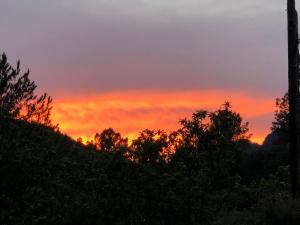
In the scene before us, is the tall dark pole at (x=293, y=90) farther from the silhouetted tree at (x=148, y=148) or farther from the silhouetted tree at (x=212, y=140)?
the silhouetted tree at (x=212, y=140)

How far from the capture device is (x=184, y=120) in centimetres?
3191

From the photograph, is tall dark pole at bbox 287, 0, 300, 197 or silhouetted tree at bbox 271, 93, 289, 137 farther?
silhouetted tree at bbox 271, 93, 289, 137

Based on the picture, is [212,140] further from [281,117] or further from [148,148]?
[281,117]

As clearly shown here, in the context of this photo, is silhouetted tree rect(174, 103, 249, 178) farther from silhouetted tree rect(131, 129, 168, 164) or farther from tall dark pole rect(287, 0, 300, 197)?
tall dark pole rect(287, 0, 300, 197)

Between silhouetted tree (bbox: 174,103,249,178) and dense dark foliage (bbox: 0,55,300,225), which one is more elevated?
silhouetted tree (bbox: 174,103,249,178)

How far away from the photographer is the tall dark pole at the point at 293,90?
15.8 meters

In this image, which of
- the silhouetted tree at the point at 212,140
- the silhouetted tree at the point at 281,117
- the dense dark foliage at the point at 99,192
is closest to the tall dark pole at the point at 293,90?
the dense dark foliage at the point at 99,192

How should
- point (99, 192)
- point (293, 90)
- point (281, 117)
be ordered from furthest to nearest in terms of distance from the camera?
1. point (281, 117)
2. point (293, 90)
3. point (99, 192)

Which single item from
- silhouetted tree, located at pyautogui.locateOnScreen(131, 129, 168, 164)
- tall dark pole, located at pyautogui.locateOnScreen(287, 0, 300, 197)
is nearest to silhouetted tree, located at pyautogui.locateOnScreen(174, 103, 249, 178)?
silhouetted tree, located at pyautogui.locateOnScreen(131, 129, 168, 164)

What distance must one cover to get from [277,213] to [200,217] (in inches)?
83.5

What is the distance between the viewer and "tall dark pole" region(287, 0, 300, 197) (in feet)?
51.8

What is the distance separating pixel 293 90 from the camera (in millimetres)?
16203

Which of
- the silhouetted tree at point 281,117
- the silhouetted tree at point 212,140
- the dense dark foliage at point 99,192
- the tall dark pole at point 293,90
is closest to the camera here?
the dense dark foliage at point 99,192

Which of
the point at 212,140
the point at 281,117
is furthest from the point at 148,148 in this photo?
the point at 281,117
